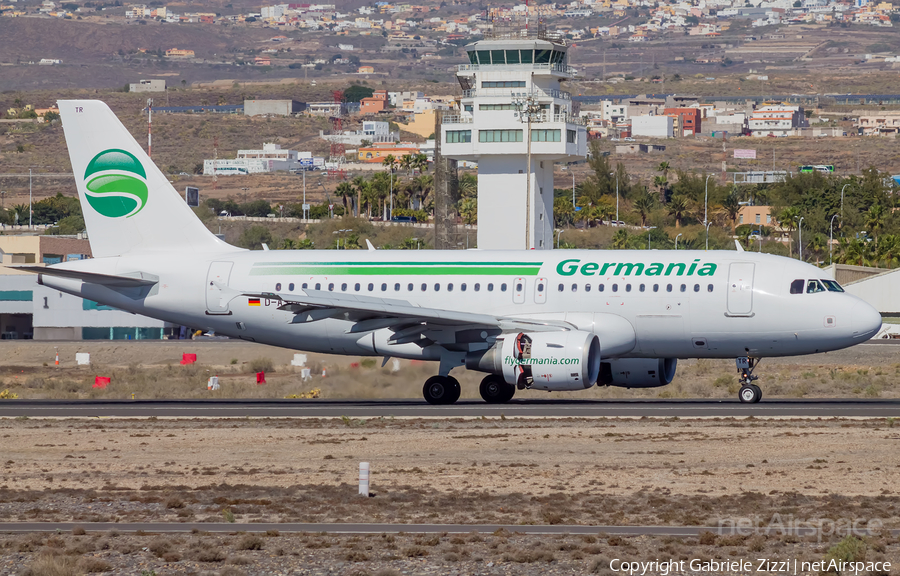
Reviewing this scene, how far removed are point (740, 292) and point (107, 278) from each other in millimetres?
19069

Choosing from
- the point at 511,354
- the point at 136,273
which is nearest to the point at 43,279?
the point at 136,273

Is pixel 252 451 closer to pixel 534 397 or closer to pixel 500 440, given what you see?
pixel 500 440

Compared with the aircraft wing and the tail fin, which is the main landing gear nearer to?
the aircraft wing

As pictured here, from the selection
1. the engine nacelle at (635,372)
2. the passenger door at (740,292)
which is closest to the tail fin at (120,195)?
the engine nacelle at (635,372)

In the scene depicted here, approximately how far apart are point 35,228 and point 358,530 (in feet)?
554

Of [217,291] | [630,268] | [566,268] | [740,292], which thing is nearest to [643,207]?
[217,291]

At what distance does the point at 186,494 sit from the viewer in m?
21.5

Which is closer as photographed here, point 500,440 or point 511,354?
point 500,440

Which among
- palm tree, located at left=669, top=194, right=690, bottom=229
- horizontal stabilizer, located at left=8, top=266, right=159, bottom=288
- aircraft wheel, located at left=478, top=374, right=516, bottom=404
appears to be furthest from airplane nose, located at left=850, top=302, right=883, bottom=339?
palm tree, located at left=669, top=194, right=690, bottom=229

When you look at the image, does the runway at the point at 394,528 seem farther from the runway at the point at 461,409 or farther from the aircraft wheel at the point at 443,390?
the aircraft wheel at the point at 443,390

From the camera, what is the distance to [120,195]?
4019cm

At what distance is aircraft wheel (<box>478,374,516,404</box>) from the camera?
37.1 metres

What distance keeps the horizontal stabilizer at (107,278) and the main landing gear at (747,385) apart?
18116 millimetres

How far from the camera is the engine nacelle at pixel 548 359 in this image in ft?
109
